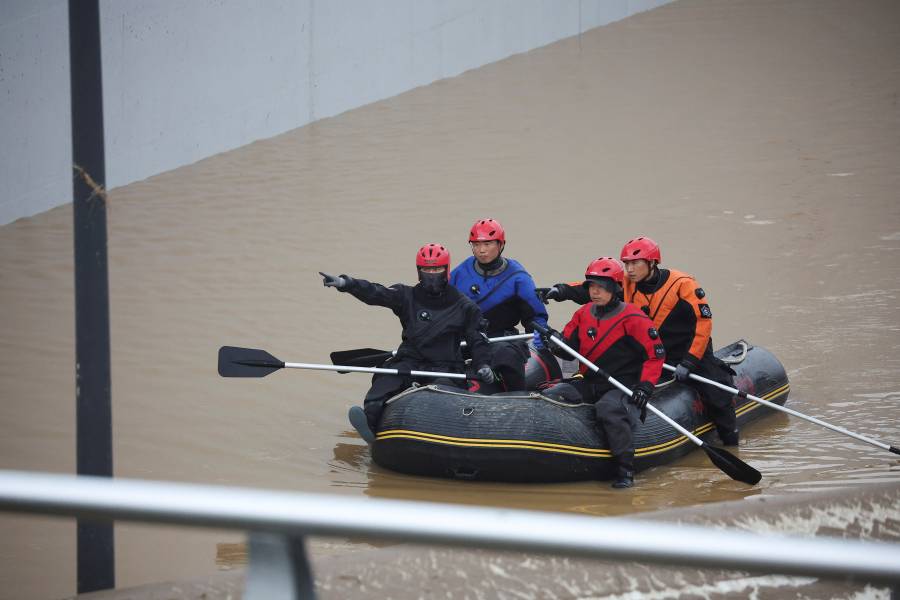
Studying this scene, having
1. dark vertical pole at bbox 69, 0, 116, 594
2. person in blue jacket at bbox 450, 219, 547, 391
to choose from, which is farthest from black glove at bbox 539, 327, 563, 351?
dark vertical pole at bbox 69, 0, 116, 594

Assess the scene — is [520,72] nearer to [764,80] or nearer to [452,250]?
[764,80]

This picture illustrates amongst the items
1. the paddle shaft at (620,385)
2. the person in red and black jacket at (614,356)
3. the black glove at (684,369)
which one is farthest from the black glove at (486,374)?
the black glove at (684,369)

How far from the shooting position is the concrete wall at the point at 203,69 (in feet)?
46.3

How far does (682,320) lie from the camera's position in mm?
8695

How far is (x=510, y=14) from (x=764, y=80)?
5.09 metres

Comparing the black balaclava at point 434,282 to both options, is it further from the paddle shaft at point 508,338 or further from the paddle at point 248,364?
the paddle at point 248,364

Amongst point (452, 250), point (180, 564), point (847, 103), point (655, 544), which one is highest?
point (847, 103)

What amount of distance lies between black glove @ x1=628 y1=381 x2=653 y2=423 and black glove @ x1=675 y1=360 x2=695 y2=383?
67 centimetres

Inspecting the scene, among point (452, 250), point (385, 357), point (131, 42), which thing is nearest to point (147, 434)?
point (385, 357)

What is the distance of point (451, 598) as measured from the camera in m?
4.35

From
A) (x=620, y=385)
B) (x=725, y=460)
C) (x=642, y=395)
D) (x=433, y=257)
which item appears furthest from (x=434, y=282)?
(x=725, y=460)

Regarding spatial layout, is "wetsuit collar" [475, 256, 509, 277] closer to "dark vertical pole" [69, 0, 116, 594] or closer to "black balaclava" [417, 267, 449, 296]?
"black balaclava" [417, 267, 449, 296]

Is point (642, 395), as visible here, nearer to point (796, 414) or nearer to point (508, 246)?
point (796, 414)

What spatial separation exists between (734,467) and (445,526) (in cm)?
608
